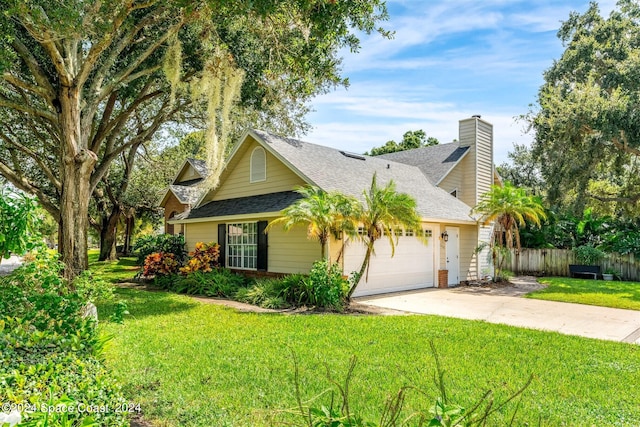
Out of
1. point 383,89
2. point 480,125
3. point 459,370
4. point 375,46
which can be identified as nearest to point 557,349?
point 459,370

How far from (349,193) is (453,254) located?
550cm

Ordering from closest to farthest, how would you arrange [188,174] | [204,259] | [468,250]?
[204,259] → [468,250] → [188,174]

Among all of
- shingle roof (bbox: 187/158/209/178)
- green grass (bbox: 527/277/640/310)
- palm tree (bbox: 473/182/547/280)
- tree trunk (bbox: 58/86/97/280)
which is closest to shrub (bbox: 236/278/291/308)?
tree trunk (bbox: 58/86/97/280)

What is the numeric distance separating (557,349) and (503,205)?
355 inches

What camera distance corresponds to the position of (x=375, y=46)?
10.9 metres

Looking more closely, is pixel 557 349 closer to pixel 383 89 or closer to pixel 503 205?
pixel 503 205

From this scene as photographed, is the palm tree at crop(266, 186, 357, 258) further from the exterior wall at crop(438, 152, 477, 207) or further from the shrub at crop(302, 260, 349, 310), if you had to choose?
the exterior wall at crop(438, 152, 477, 207)

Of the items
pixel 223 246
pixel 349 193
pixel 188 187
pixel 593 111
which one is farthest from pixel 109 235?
pixel 593 111

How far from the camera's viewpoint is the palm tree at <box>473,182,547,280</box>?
14.5 m

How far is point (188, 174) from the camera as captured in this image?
24406 millimetres

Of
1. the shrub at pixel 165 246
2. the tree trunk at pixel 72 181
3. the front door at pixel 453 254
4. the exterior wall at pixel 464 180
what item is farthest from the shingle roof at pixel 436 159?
the tree trunk at pixel 72 181

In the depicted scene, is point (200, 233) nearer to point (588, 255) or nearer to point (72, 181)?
point (72, 181)

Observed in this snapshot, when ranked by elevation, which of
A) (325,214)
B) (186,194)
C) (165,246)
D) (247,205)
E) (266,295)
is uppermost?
(186,194)

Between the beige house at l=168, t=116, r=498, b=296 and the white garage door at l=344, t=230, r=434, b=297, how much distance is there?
0.03 metres
